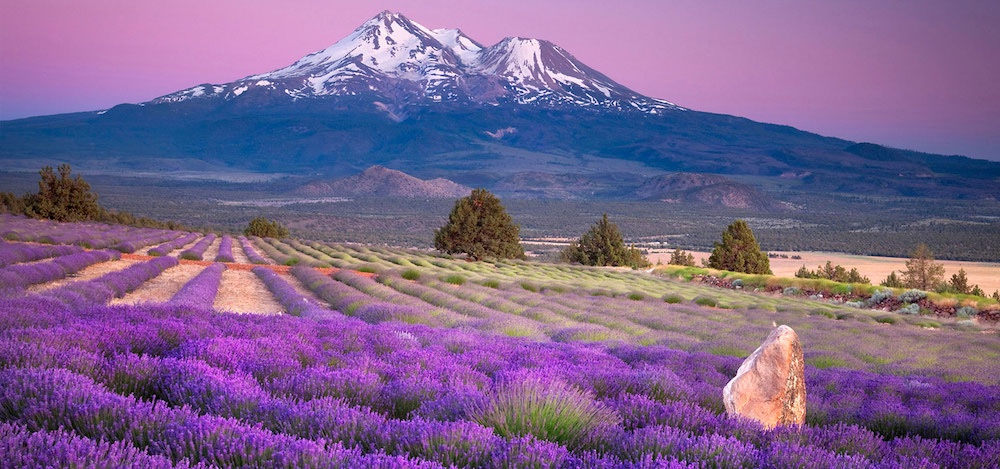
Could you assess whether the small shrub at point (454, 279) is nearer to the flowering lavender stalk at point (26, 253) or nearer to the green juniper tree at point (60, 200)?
the flowering lavender stalk at point (26, 253)

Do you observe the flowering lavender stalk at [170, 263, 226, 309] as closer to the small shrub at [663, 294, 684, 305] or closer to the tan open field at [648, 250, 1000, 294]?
the small shrub at [663, 294, 684, 305]

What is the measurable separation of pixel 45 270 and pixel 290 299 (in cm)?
516

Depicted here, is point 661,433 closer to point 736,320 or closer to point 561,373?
point 561,373

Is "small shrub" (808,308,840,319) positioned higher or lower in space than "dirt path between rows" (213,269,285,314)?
lower

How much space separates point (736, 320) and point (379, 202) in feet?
600

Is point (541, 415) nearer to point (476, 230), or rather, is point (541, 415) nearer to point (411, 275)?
point (411, 275)

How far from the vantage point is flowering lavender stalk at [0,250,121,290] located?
44.1ft

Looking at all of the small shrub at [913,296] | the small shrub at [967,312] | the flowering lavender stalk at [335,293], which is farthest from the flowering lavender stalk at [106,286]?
the small shrub at [913,296]

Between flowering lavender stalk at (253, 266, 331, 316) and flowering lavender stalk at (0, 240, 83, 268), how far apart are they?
18.4 feet

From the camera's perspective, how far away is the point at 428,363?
6.29 metres

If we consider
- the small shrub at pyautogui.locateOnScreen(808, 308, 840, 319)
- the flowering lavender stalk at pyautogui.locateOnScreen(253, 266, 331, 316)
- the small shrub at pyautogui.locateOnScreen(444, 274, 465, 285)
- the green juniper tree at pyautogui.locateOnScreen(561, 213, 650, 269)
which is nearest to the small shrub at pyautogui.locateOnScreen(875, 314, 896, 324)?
the small shrub at pyautogui.locateOnScreen(808, 308, 840, 319)

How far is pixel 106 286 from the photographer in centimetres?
1434

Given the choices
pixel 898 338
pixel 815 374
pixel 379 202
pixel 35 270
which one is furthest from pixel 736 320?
pixel 379 202

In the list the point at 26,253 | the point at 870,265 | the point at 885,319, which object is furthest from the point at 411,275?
the point at 870,265
